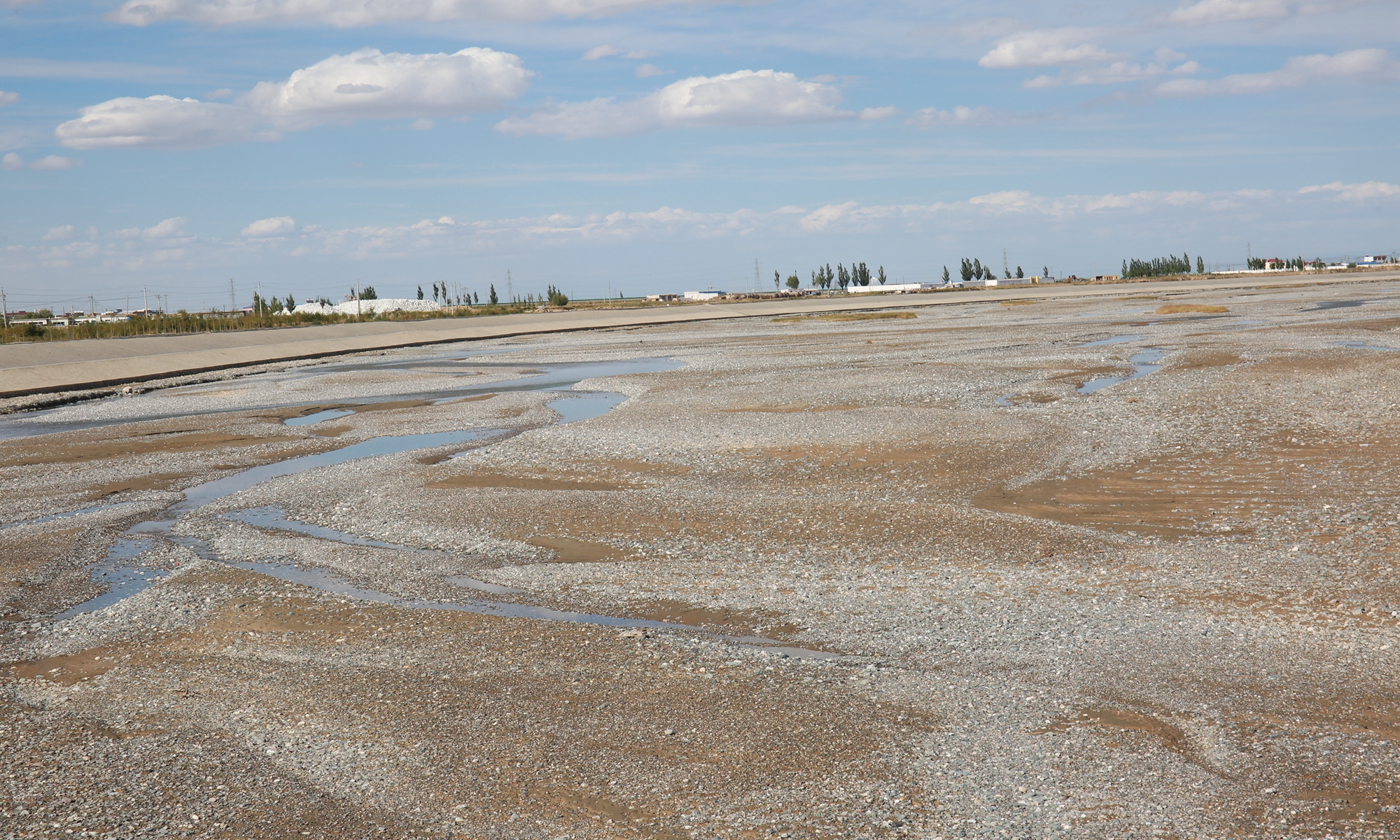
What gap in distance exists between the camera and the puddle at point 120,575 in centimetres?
929

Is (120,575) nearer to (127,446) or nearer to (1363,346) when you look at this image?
(127,446)

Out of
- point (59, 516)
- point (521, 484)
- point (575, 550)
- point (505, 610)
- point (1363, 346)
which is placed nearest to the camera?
point (505, 610)

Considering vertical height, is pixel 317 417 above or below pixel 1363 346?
above

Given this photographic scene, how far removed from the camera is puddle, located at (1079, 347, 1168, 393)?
22.2 m

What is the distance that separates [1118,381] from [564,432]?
1253cm

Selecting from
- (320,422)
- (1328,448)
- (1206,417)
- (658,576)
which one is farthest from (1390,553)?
(320,422)

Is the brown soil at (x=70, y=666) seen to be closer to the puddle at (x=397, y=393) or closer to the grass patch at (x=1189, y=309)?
the puddle at (x=397, y=393)

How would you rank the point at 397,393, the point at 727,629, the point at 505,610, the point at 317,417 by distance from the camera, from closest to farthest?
the point at 727,629, the point at 505,610, the point at 317,417, the point at 397,393

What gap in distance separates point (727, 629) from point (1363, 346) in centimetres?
2741

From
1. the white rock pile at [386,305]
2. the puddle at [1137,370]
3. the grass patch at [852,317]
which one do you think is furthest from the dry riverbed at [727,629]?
the white rock pile at [386,305]

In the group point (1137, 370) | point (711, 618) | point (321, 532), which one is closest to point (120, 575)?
point (321, 532)

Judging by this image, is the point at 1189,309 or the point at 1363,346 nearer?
the point at 1363,346

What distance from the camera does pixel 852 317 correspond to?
6638cm

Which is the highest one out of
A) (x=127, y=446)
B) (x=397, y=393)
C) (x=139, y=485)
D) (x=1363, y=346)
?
(x=397, y=393)
